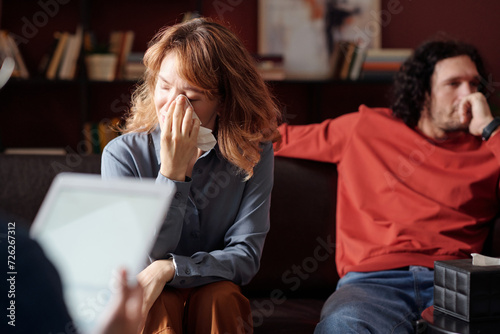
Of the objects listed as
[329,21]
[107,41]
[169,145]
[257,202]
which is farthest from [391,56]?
[169,145]

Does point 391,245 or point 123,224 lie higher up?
point 123,224

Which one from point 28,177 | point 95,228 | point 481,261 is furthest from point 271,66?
point 95,228

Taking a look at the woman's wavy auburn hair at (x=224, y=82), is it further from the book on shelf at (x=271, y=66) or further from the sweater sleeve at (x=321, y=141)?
the book on shelf at (x=271, y=66)

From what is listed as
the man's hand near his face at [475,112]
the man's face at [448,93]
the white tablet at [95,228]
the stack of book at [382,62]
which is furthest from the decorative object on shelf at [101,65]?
the white tablet at [95,228]

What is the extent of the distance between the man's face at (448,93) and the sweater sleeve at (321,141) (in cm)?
27

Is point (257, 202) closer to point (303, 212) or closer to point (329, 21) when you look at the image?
point (303, 212)

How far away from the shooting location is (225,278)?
141 cm

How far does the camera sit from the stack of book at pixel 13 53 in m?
3.01

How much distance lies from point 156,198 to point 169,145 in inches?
32.5

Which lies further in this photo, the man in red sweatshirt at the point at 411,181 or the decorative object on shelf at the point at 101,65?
the decorative object on shelf at the point at 101,65

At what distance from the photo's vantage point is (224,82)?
5.03ft

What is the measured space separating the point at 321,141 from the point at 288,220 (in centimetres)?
29

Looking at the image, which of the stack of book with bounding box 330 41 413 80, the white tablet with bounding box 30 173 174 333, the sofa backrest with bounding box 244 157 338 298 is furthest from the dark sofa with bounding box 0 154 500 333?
the stack of book with bounding box 330 41 413 80

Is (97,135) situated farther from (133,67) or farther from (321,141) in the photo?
(321,141)
